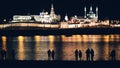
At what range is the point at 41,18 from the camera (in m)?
158

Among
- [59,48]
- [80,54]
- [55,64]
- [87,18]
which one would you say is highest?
[87,18]

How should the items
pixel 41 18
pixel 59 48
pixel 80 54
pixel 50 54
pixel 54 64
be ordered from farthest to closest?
pixel 41 18
pixel 59 48
pixel 50 54
pixel 80 54
pixel 54 64

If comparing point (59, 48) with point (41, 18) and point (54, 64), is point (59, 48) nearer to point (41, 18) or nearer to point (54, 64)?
point (54, 64)

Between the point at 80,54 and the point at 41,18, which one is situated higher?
the point at 41,18

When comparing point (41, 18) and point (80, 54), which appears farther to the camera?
point (41, 18)

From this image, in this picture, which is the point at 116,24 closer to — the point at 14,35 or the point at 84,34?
the point at 84,34

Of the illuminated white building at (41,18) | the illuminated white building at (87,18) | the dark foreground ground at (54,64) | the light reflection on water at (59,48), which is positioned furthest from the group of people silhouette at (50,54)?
the illuminated white building at (87,18)

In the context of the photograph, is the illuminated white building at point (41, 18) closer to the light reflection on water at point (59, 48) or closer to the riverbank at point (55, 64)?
the light reflection on water at point (59, 48)

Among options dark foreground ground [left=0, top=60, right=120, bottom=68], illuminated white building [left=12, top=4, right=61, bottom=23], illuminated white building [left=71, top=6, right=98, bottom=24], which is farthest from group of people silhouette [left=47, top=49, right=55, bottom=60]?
illuminated white building [left=71, top=6, right=98, bottom=24]

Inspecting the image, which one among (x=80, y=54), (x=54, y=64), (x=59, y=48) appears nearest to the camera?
(x=54, y=64)

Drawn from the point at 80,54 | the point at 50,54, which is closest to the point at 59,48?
the point at 50,54

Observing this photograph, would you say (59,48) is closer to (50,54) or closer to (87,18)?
(50,54)

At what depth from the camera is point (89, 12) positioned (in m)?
166

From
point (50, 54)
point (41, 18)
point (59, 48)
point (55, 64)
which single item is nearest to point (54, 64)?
point (55, 64)
